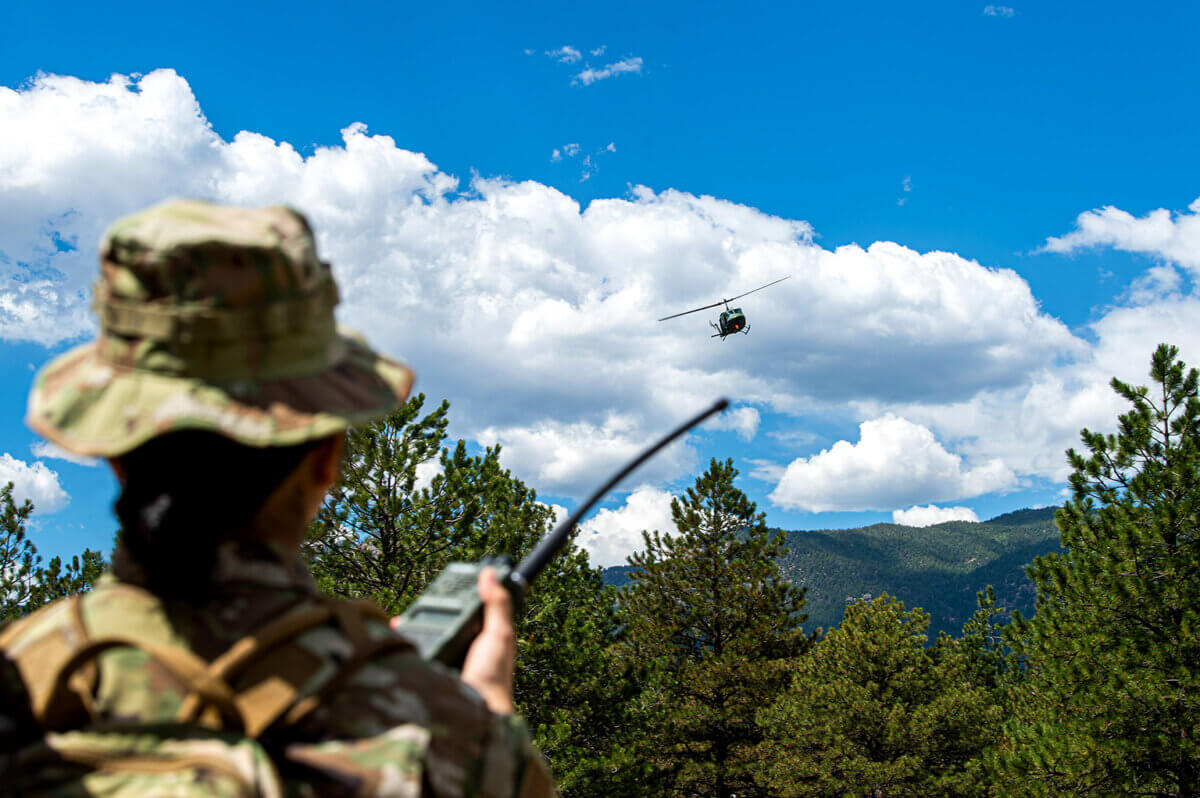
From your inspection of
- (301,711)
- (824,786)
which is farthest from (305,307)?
(824,786)

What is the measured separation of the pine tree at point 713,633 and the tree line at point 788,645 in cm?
7

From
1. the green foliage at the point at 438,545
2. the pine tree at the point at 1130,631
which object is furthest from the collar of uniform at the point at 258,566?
the pine tree at the point at 1130,631

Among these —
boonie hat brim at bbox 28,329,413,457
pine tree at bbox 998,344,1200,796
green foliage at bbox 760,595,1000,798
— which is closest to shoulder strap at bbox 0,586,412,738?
boonie hat brim at bbox 28,329,413,457

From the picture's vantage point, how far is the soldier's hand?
5.87ft

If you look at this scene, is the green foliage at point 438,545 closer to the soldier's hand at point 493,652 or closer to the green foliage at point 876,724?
the green foliage at point 876,724

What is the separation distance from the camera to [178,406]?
1437mm

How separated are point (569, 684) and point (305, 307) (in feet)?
54.6

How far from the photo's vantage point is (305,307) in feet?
5.04

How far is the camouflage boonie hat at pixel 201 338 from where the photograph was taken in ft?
4.74

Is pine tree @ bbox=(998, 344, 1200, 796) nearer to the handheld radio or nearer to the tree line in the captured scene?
the tree line

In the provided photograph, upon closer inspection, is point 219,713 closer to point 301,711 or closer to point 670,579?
point 301,711

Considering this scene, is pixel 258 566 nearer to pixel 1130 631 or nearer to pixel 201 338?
pixel 201 338

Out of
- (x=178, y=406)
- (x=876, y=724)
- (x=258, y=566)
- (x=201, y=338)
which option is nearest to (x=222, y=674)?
(x=258, y=566)

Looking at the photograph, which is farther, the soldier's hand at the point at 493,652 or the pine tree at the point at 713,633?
the pine tree at the point at 713,633
